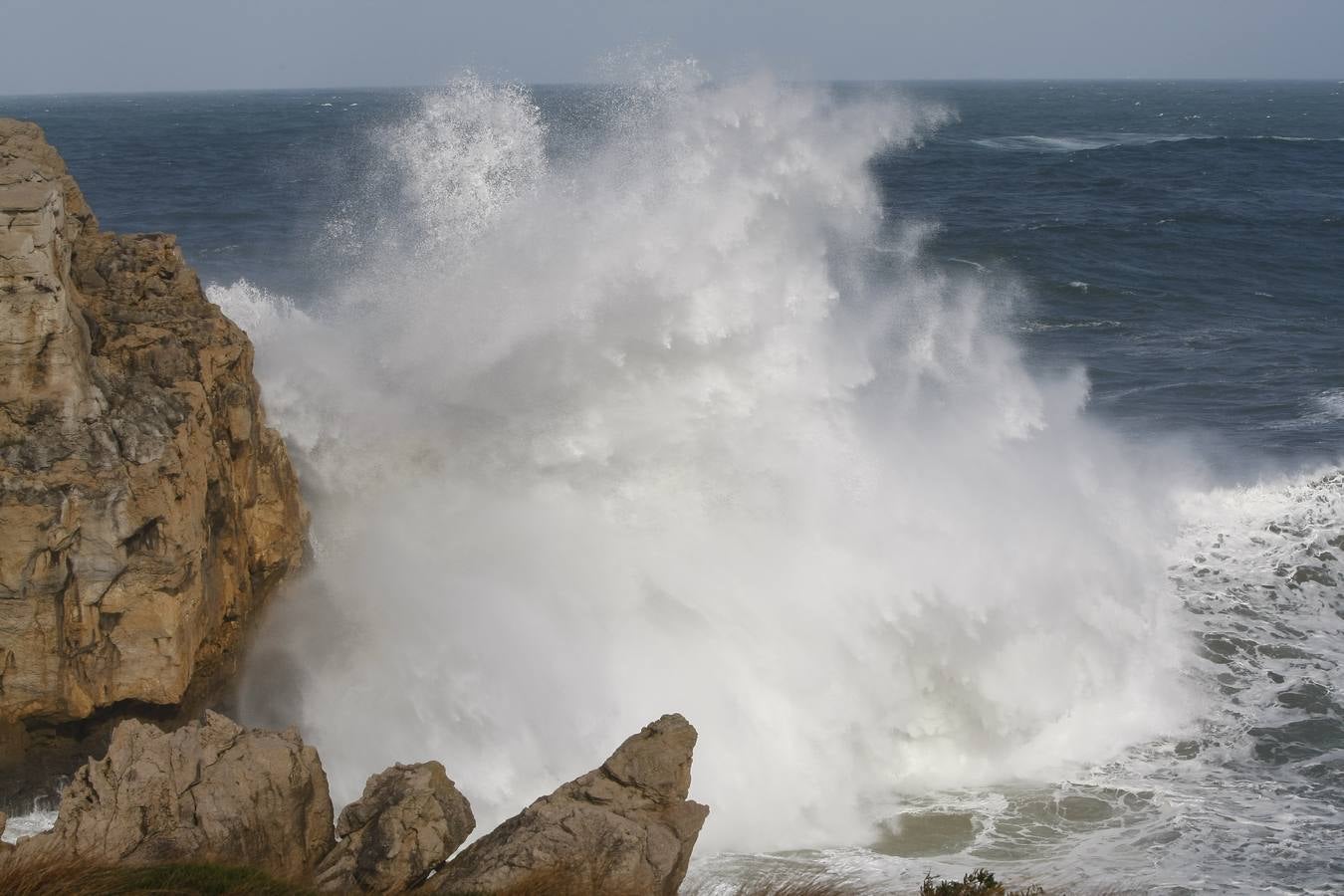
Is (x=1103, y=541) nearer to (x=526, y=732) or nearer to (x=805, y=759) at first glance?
(x=805, y=759)

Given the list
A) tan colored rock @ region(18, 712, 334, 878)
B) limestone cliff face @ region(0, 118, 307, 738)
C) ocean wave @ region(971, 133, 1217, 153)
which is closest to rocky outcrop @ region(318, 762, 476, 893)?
tan colored rock @ region(18, 712, 334, 878)

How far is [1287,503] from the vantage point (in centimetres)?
1925

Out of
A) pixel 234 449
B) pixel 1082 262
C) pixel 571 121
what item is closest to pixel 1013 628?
pixel 234 449

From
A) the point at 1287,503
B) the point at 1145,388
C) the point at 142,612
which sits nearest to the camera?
the point at 142,612

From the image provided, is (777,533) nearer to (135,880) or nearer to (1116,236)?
(135,880)

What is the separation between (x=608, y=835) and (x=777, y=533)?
855 cm

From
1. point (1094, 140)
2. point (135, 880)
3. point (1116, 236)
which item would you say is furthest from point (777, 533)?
point (1094, 140)

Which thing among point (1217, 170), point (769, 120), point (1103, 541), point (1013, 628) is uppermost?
point (1217, 170)

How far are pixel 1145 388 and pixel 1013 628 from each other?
11313 mm

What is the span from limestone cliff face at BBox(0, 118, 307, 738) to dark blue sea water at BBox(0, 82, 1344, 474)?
13906 mm

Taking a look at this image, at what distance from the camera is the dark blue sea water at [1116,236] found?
24.9 meters

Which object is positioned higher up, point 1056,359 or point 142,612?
point 1056,359

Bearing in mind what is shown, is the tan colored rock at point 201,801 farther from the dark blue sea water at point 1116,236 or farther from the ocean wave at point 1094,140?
the ocean wave at point 1094,140

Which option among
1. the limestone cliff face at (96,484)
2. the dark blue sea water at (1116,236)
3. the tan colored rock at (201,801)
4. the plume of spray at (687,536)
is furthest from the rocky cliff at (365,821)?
the dark blue sea water at (1116,236)
